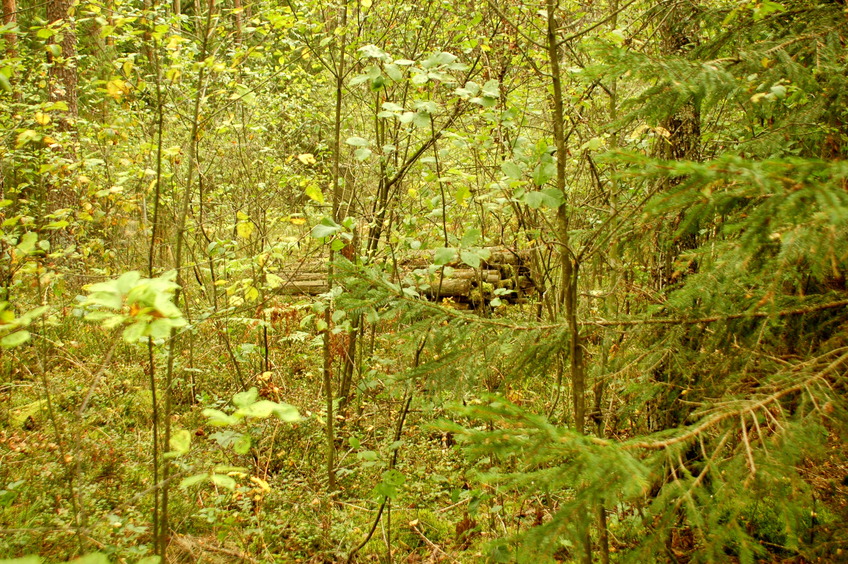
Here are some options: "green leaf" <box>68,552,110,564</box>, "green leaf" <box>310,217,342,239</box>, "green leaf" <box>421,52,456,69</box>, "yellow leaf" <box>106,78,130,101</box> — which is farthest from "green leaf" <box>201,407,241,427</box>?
"yellow leaf" <box>106,78,130,101</box>

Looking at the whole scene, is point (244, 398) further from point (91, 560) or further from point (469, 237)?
point (469, 237)

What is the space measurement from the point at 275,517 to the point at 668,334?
3113mm

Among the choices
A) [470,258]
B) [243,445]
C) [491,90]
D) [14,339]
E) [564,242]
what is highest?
[491,90]

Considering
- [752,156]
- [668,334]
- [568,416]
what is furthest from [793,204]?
[568,416]

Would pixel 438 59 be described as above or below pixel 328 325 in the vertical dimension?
above

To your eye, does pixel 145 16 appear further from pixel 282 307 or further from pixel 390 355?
pixel 390 355

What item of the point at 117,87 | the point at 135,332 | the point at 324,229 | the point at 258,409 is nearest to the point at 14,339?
the point at 135,332

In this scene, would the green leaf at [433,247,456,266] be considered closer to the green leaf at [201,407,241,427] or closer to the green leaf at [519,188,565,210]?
the green leaf at [519,188,565,210]

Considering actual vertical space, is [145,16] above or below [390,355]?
above

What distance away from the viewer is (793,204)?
133 cm

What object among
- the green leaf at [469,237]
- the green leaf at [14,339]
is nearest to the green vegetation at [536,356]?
the green leaf at [14,339]

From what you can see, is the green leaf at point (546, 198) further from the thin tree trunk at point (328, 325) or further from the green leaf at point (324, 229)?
the thin tree trunk at point (328, 325)

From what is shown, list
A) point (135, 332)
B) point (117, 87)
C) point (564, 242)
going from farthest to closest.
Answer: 1. point (117, 87)
2. point (564, 242)
3. point (135, 332)

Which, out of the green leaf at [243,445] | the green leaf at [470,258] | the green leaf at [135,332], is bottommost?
the green leaf at [243,445]
